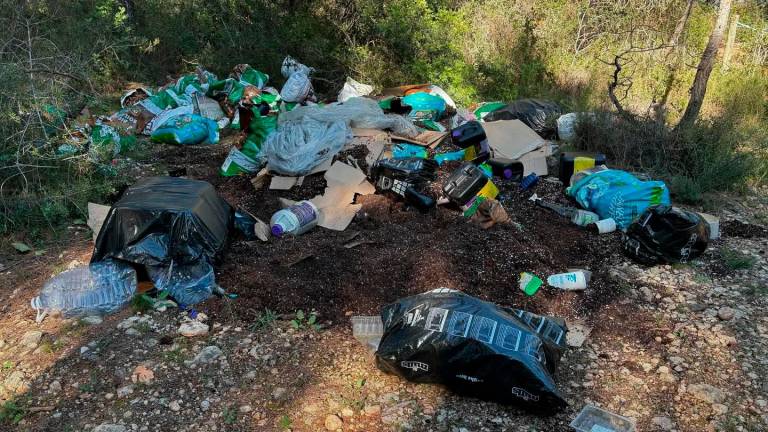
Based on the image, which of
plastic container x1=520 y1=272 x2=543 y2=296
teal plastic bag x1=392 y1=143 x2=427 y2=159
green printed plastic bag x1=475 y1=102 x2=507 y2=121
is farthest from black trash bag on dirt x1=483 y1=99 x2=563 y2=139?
plastic container x1=520 y1=272 x2=543 y2=296

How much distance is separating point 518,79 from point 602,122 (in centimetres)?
212

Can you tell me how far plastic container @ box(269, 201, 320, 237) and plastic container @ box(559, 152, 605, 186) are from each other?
203cm

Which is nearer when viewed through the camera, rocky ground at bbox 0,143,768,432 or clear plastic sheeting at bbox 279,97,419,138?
rocky ground at bbox 0,143,768,432

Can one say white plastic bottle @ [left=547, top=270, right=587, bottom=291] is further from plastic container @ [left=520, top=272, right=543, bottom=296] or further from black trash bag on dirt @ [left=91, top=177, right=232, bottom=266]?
black trash bag on dirt @ [left=91, top=177, right=232, bottom=266]

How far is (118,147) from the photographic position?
517 cm

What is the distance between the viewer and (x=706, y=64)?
494 cm

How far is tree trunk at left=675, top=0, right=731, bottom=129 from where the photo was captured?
4857 mm

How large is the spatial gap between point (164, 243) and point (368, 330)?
3.90 ft

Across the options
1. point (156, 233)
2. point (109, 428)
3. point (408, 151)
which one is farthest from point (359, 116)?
point (109, 428)

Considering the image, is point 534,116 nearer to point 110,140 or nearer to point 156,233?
point 156,233

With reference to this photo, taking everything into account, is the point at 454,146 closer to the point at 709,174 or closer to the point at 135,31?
the point at 709,174

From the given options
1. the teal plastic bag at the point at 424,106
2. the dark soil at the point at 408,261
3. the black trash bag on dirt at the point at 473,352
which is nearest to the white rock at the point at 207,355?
the dark soil at the point at 408,261

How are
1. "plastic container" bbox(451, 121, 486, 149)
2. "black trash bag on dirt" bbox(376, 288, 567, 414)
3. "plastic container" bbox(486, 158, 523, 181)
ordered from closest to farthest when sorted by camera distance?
"black trash bag on dirt" bbox(376, 288, 567, 414) → "plastic container" bbox(486, 158, 523, 181) → "plastic container" bbox(451, 121, 486, 149)

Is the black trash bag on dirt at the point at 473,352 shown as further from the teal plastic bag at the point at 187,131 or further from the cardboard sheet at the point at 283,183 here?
the teal plastic bag at the point at 187,131
